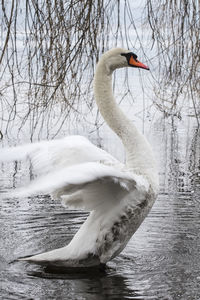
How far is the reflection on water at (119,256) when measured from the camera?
420 centimetres

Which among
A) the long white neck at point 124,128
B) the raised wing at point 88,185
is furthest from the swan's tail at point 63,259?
the long white neck at point 124,128

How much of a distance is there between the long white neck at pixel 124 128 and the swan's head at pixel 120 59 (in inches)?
1.8

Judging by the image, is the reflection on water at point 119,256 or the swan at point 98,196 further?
the swan at point 98,196

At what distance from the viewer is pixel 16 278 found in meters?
4.42

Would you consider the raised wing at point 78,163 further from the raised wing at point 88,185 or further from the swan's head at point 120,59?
the swan's head at point 120,59

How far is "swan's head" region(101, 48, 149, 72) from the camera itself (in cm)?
518

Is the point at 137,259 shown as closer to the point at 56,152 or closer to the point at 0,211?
the point at 56,152

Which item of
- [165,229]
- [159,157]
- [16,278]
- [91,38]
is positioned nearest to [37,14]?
[91,38]

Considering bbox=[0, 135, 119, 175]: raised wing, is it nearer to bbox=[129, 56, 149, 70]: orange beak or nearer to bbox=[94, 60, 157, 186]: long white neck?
bbox=[94, 60, 157, 186]: long white neck

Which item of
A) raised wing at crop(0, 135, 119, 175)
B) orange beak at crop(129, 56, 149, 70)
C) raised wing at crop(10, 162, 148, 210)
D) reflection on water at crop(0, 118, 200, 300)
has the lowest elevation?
reflection on water at crop(0, 118, 200, 300)

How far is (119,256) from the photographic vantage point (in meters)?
5.07

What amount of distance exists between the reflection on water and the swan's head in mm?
1473

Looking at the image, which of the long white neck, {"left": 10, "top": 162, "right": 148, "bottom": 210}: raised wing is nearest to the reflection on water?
{"left": 10, "top": 162, "right": 148, "bottom": 210}: raised wing

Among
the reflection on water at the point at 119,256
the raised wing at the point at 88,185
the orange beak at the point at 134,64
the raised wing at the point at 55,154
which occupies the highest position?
the orange beak at the point at 134,64
